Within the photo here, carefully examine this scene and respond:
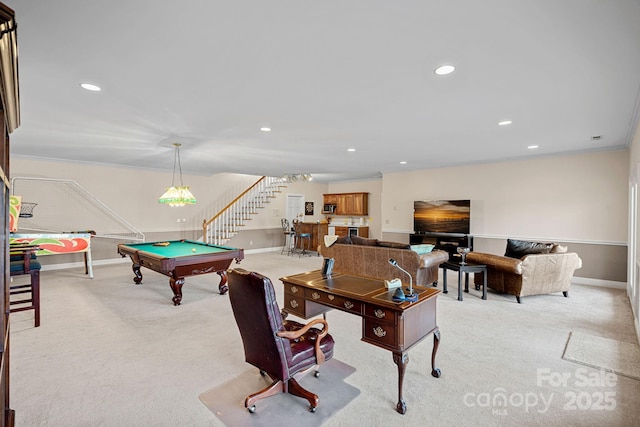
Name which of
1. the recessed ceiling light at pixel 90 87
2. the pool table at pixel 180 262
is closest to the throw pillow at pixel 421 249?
the pool table at pixel 180 262

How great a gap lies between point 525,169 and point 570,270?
8.18 feet

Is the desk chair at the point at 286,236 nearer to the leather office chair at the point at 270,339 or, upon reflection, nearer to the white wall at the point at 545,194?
the white wall at the point at 545,194

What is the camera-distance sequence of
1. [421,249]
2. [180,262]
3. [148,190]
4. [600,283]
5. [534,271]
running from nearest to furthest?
[180,262] < [534,271] < [421,249] < [600,283] < [148,190]

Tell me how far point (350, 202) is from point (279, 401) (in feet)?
28.7

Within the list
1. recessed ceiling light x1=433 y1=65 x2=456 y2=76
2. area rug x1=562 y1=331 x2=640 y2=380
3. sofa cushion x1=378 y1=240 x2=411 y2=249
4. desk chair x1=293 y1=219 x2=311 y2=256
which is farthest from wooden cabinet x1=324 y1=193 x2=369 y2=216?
recessed ceiling light x1=433 y1=65 x2=456 y2=76

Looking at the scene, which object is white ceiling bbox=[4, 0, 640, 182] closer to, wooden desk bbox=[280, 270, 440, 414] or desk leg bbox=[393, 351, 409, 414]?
wooden desk bbox=[280, 270, 440, 414]

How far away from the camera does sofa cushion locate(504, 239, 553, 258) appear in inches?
206

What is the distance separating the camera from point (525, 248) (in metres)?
5.43

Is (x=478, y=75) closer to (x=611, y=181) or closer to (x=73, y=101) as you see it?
(x=73, y=101)

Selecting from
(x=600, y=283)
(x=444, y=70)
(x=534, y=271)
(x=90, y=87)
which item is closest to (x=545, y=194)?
(x=600, y=283)

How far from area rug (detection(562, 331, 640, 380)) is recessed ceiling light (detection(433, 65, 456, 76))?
290 cm

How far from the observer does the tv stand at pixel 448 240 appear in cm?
711

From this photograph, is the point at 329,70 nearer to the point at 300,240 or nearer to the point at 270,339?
the point at 270,339

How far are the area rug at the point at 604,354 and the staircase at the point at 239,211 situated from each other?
791cm
